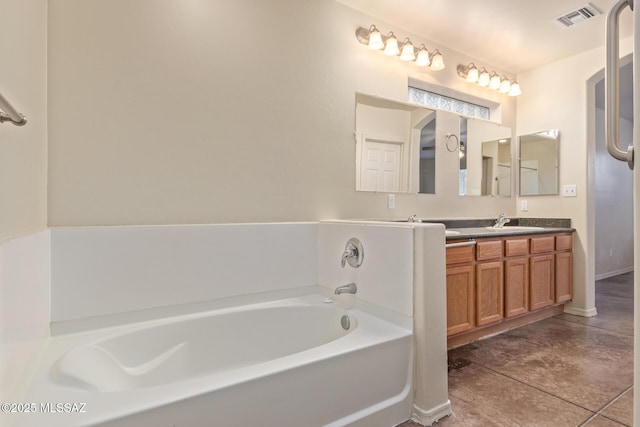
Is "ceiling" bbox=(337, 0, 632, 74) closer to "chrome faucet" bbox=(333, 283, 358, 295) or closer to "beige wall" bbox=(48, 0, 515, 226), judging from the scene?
"beige wall" bbox=(48, 0, 515, 226)

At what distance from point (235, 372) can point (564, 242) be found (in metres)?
3.29

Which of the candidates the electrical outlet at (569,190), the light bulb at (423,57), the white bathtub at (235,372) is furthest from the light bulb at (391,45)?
the electrical outlet at (569,190)

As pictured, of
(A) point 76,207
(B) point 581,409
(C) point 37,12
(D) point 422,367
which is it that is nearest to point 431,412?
(D) point 422,367

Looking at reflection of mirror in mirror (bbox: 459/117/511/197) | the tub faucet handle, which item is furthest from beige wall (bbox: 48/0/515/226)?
reflection of mirror in mirror (bbox: 459/117/511/197)

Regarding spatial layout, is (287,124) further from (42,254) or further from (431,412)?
(431,412)

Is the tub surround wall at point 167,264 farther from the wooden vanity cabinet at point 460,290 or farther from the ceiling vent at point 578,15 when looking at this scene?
the ceiling vent at point 578,15

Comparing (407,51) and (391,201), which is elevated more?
(407,51)

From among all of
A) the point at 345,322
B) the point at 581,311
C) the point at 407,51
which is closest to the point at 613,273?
the point at 581,311

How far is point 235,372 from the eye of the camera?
1.13 metres

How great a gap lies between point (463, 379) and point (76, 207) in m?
2.28

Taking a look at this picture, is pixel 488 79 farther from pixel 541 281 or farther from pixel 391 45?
pixel 541 281

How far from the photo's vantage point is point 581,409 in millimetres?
1608

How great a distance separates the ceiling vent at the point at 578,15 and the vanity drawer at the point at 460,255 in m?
1.96

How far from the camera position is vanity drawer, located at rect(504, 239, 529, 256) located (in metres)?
2.62
